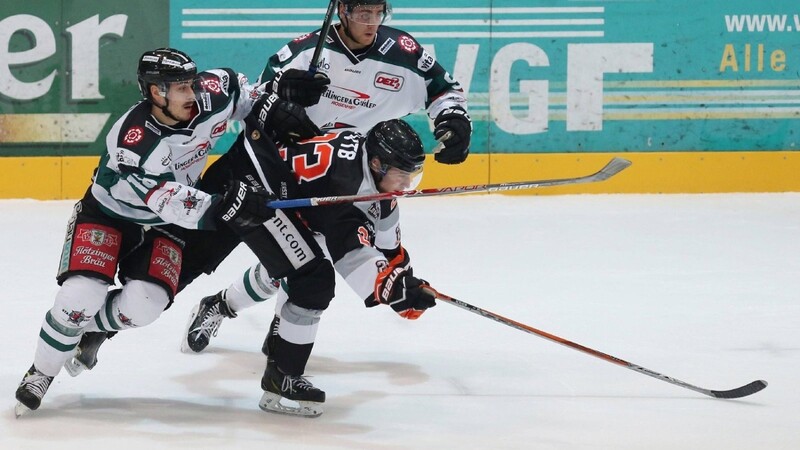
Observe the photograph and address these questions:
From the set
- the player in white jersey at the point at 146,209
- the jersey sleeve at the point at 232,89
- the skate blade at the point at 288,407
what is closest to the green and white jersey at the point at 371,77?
the jersey sleeve at the point at 232,89

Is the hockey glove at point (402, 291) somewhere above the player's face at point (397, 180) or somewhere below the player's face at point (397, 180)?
below

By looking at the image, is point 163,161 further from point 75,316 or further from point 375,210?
point 375,210

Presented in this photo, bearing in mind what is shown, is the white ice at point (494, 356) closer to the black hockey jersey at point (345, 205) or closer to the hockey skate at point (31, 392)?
the hockey skate at point (31, 392)

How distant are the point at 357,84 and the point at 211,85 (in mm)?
942

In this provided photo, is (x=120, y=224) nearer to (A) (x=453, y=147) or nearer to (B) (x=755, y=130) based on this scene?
(A) (x=453, y=147)

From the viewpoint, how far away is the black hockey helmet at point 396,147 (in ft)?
12.0

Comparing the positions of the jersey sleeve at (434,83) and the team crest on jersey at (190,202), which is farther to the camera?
the jersey sleeve at (434,83)

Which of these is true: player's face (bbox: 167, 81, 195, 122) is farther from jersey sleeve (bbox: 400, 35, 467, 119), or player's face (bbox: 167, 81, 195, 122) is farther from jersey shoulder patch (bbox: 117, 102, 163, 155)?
jersey sleeve (bbox: 400, 35, 467, 119)

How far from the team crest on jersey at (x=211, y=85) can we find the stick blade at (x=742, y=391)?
1.80 m

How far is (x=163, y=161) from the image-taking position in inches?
147

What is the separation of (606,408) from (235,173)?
1358 mm

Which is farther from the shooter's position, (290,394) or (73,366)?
(73,366)

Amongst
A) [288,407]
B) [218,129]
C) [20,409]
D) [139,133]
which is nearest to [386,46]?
[218,129]

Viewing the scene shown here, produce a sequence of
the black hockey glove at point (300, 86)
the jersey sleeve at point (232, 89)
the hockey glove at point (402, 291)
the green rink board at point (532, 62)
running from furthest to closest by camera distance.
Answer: the green rink board at point (532, 62), the black hockey glove at point (300, 86), the jersey sleeve at point (232, 89), the hockey glove at point (402, 291)
